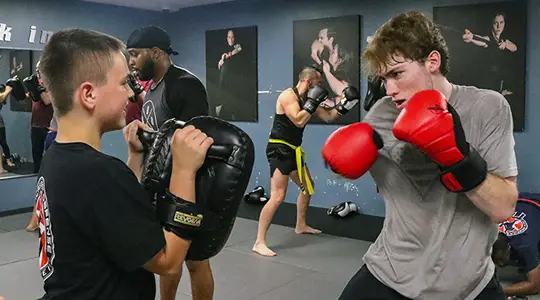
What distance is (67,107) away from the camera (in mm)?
1138

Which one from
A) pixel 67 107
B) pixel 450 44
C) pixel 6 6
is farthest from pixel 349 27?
pixel 67 107

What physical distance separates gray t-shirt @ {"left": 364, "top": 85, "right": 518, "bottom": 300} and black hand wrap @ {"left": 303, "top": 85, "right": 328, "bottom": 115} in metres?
2.40

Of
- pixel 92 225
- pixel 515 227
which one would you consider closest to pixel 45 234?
pixel 92 225

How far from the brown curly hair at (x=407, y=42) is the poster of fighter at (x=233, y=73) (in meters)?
4.42

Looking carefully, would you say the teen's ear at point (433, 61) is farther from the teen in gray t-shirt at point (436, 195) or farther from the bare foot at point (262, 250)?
the bare foot at point (262, 250)

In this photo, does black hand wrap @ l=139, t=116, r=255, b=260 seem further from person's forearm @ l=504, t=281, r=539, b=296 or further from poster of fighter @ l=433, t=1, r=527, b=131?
poster of fighter @ l=433, t=1, r=527, b=131

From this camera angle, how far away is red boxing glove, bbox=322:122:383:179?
153 centimetres

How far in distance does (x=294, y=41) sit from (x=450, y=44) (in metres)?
1.64

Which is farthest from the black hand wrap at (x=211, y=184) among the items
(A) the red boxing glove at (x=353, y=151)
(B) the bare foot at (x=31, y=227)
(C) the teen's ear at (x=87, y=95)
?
(B) the bare foot at (x=31, y=227)

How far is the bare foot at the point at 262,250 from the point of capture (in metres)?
3.89

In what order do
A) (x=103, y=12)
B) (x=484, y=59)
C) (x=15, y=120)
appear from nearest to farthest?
(x=484, y=59), (x=15, y=120), (x=103, y=12)

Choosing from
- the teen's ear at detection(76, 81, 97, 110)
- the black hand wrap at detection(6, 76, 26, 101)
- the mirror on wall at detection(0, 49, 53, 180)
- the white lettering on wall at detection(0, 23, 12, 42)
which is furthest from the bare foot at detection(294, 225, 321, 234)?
the teen's ear at detection(76, 81, 97, 110)

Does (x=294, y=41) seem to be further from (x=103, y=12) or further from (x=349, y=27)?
(x=103, y=12)

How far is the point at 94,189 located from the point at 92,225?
0.07m
